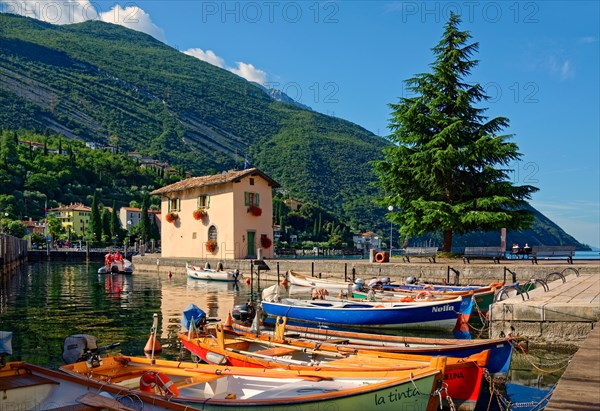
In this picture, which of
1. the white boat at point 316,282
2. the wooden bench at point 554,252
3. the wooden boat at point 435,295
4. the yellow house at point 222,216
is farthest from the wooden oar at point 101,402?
the yellow house at point 222,216

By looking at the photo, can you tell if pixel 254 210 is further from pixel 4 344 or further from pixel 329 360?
pixel 4 344

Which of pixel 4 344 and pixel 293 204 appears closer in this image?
pixel 4 344

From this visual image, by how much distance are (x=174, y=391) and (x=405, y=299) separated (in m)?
14.0

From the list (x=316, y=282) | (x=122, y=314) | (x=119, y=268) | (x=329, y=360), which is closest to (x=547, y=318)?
(x=329, y=360)

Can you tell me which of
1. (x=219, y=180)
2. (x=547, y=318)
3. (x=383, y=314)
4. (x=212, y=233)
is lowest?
(x=383, y=314)

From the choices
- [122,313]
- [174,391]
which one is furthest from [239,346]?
[122,313]

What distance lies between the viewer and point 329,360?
11.2 meters

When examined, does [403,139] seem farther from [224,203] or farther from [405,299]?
[405,299]

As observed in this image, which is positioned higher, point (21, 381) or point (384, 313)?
point (21, 381)

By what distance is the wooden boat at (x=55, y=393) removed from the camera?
7492mm

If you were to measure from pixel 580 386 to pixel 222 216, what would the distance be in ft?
134

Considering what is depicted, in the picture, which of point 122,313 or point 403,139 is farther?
point 403,139

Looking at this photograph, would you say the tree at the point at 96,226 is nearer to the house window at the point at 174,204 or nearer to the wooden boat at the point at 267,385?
the house window at the point at 174,204

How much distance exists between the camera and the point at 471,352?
1134 centimetres
